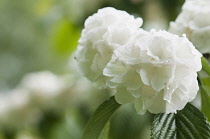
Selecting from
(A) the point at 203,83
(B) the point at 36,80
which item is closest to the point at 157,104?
(A) the point at 203,83

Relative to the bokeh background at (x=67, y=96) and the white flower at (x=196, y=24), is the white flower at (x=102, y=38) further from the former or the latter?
the bokeh background at (x=67, y=96)

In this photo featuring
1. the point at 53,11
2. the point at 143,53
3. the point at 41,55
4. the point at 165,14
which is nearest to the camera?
the point at 143,53

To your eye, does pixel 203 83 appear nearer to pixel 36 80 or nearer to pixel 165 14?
pixel 165 14

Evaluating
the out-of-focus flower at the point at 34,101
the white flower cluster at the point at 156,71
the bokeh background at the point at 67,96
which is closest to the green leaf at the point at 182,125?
the white flower cluster at the point at 156,71

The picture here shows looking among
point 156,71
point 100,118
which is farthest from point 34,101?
point 156,71

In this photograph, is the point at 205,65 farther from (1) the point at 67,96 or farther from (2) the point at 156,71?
→ (1) the point at 67,96

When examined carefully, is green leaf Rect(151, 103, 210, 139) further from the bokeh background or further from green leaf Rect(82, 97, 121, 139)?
the bokeh background
